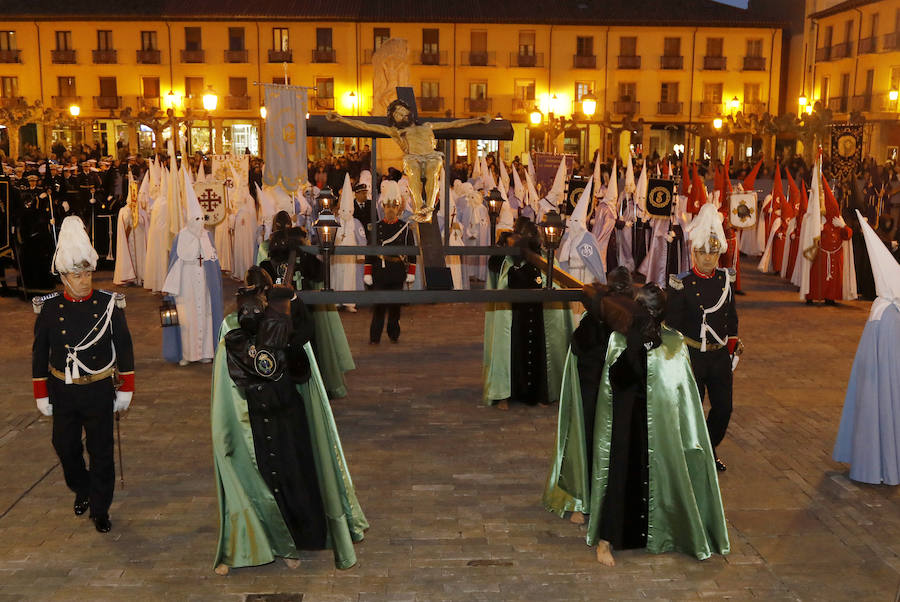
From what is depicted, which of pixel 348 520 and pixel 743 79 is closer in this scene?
pixel 348 520

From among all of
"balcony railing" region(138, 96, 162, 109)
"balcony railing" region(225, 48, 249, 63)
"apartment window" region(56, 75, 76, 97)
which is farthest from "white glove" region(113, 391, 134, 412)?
"apartment window" region(56, 75, 76, 97)

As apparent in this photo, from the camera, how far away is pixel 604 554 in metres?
5.37

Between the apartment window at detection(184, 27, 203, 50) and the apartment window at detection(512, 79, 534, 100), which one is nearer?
the apartment window at detection(184, 27, 203, 50)

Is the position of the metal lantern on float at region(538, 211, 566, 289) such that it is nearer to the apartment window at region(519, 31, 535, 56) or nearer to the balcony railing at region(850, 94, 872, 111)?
the balcony railing at region(850, 94, 872, 111)

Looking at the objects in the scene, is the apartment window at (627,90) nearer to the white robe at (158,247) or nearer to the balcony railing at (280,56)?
the balcony railing at (280,56)

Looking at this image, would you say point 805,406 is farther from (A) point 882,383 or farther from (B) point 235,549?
(B) point 235,549

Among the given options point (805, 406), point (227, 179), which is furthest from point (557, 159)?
point (805, 406)

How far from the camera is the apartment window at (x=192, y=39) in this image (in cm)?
4878

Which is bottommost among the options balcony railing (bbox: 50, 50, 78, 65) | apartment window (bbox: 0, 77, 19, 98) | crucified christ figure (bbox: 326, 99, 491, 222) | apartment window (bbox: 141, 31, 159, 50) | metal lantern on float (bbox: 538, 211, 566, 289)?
metal lantern on float (bbox: 538, 211, 566, 289)

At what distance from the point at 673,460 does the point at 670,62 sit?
155ft

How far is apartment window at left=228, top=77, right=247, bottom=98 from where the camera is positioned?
49.1 m

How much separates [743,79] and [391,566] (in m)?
49.2

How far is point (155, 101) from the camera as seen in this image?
49562 millimetres

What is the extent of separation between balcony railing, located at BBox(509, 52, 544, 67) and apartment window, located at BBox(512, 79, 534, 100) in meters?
0.82
